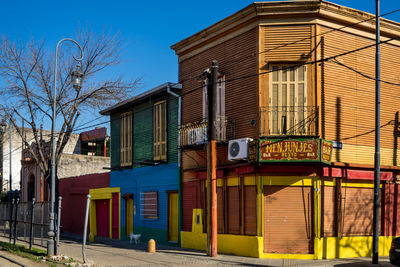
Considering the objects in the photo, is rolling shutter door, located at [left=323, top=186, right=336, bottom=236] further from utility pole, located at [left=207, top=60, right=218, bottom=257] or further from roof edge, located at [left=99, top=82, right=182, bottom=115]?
roof edge, located at [left=99, top=82, right=182, bottom=115]

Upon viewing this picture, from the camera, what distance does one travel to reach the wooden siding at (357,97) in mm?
17516

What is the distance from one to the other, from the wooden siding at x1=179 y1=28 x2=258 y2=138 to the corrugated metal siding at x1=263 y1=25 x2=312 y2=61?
0.50m

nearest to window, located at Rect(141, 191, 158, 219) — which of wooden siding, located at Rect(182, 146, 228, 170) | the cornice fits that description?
wooden siding, located at Rect(182, 146, 228, 170)

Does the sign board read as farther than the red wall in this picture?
No

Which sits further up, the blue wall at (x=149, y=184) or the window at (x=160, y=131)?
the window at (x=160, y=131)

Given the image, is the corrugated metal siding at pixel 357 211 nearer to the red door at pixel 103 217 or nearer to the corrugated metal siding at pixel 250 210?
the corrugated metal siding at pixel 250 210

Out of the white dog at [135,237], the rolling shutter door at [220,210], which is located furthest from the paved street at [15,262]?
the rolling shutter door at [220,210]

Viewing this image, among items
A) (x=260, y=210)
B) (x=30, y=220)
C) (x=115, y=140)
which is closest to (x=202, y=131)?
(x=260, y=210)

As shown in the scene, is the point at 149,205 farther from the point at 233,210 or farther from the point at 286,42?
the point at 286,42

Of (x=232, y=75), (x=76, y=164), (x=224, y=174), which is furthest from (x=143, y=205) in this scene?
→ (x=76, y=164)

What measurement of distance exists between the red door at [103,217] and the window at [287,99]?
521 inches

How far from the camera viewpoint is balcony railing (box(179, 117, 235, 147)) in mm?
18812

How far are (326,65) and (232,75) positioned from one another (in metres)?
3.52

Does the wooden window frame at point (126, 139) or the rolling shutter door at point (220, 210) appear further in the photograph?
the wooden window frame at point (126, 139)
